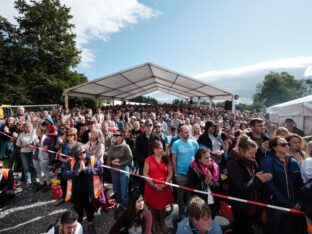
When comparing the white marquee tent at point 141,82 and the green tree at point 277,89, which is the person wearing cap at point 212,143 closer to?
the white marquee tent at point 141,82

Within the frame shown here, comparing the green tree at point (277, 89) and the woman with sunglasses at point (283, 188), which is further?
the green tree at point (277, 89)

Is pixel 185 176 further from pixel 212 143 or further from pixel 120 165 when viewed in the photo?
pixel 120 165

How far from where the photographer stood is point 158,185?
352cm

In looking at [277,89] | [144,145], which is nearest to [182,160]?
[144,145]

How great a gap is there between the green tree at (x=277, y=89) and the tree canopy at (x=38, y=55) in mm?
82567

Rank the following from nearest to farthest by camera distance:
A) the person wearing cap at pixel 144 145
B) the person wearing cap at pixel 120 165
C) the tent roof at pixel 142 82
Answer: the person wearing cap at pixel 120 165 < the person wearing cap at pixel 144 145 < the tent roof at pixel 142 82

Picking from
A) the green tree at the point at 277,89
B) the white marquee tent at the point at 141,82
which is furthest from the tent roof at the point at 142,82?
the green tree at the point at 277,89

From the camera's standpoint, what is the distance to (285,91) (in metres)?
86.4

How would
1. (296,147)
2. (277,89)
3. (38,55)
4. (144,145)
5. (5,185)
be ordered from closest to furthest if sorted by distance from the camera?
(296,147) → (144,145) → (5,185) → (38,55) → (277,89)

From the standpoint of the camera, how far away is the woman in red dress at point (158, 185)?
354 cm

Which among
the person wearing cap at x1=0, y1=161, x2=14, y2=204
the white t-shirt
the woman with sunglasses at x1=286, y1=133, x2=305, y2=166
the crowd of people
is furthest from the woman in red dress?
the white t-shirt

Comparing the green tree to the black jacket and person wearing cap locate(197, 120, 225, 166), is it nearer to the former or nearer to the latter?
A: person wearing cap locate(197, 120, 225, 166)

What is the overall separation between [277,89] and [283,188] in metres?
98.2

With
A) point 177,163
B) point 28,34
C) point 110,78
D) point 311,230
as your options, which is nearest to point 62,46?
point 28,34
